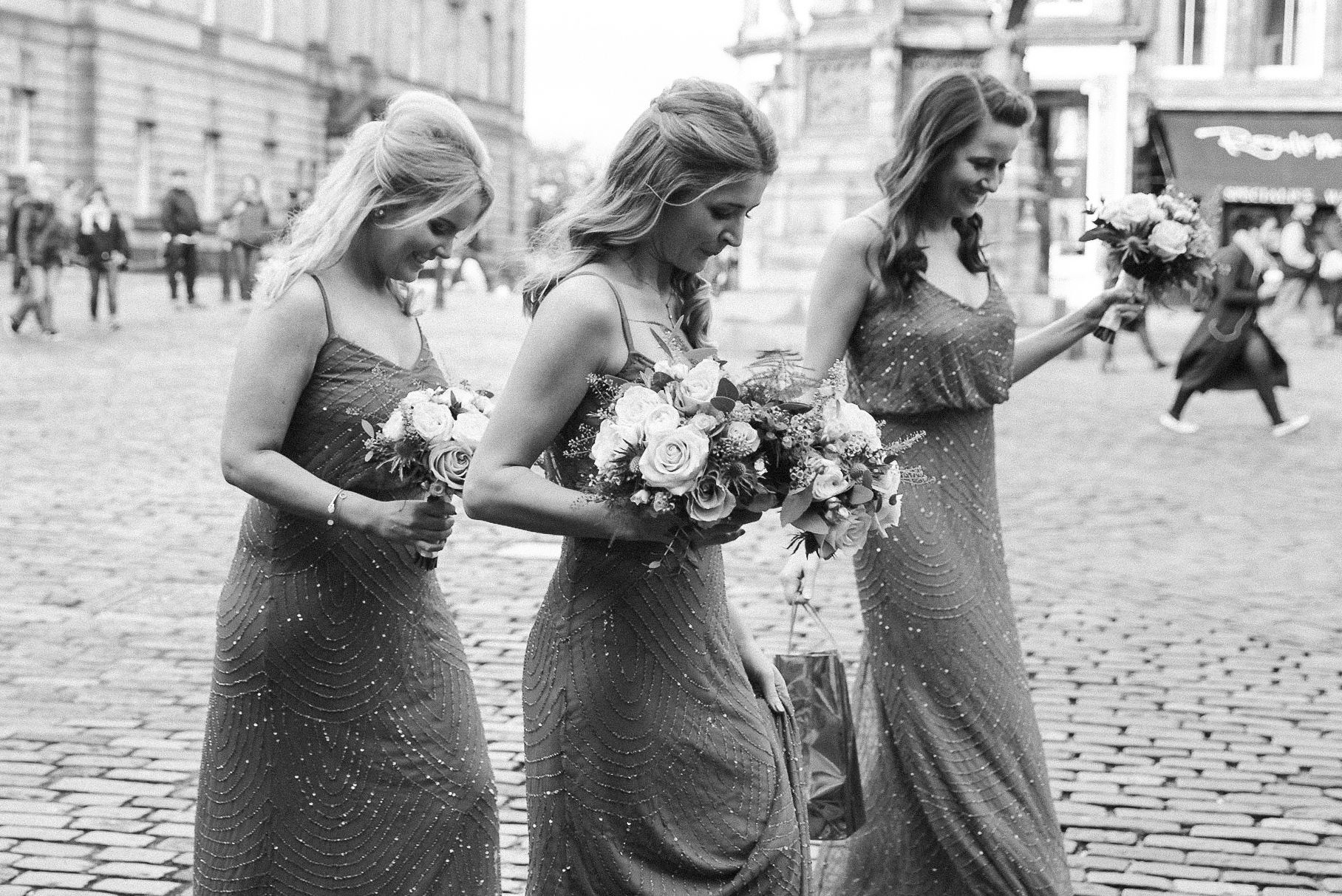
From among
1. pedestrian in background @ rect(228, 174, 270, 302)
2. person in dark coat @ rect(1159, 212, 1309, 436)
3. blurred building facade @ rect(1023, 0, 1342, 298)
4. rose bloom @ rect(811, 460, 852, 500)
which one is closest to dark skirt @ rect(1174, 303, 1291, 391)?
person in dark coat @ rect(1159, 212, 1309, 436)

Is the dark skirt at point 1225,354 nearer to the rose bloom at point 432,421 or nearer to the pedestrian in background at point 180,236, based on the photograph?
the rose bloom at point 432,421

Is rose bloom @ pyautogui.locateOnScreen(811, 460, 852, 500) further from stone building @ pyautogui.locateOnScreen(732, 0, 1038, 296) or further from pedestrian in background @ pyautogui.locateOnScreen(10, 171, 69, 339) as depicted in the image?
pedestrian in background @ pyautogui.locateOnScreen(10, 171, 69, 339)

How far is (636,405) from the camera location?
289 cm

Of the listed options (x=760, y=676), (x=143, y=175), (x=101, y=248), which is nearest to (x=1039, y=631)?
(x=760, y=676)

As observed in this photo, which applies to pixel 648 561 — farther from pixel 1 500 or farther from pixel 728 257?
pixel 728 257

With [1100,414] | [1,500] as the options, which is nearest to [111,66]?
[1100,414]

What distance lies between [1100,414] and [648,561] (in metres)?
14.5

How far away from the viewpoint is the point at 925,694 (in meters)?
4.34

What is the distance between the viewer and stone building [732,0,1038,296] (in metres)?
20.8

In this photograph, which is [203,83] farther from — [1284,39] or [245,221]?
[1284,39]

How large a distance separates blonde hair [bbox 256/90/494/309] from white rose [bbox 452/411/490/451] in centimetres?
48

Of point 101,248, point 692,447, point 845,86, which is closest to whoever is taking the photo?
point 692,447

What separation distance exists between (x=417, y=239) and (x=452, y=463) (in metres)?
0.57

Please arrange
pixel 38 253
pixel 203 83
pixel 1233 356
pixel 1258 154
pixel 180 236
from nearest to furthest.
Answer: pixel 1233 356 → pixel 38 253 → pixel 180 236 → pixel 1258 154 → pixel 203 83
